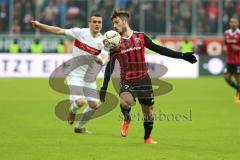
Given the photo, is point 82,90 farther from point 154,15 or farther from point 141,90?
point 154,15

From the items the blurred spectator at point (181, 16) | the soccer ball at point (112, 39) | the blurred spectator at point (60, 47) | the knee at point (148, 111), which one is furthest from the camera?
the blurred spectator at point (181, 16)

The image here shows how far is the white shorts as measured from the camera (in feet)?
47.0

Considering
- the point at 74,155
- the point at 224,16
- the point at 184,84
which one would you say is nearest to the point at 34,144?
the point at 74,155

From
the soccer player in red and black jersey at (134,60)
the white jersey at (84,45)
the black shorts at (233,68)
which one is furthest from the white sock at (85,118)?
the black shorts at (233,68)

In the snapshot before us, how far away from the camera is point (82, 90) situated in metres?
14.4

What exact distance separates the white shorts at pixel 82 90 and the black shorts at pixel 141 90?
2.05 metres

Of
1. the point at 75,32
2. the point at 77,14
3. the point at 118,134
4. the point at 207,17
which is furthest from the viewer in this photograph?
the point at 207,17

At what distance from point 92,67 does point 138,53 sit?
2.46m

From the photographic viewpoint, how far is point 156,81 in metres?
16.4

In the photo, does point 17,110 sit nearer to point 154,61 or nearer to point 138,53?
point 138,53

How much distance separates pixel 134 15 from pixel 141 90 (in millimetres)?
24950

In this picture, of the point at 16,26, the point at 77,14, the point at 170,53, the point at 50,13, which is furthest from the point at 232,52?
the point at 16,26

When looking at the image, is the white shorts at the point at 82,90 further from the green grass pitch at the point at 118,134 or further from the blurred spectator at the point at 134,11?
the blurred spectator at the point at 134,11

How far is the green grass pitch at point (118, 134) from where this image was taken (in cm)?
1117
